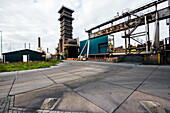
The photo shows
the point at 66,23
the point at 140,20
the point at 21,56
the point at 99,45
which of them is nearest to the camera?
the point at 140,20

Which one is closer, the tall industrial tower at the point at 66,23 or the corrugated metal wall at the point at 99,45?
the corrugated metal wall at the point at 99,45

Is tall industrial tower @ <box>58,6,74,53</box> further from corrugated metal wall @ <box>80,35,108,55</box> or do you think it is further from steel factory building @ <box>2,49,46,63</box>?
steel factory building @ <box>2,49,46,63</box>

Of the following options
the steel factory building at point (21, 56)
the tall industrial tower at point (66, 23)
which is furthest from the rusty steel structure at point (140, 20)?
the tall industrial tower at point (66, 23)

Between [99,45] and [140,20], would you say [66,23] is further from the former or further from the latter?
[140,20]

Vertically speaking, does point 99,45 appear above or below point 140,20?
below

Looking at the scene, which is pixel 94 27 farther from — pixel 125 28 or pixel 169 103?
pixel 169 103

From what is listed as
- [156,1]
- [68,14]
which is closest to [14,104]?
[156,1]

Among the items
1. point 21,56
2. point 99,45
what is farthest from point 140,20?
point 21,56

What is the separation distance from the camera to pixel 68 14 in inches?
1820

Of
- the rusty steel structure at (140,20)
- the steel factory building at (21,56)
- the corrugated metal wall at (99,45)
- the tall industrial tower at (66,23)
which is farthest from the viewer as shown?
the tall industrial tower at (66,23)

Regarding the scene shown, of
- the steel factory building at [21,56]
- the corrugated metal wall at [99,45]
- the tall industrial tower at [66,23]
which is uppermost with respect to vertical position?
the tall industrial tower at [66,23]

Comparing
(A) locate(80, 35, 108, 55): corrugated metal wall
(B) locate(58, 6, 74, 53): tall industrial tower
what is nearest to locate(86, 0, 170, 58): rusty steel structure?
(A) locate(80, 35, 108, 55): corrugated metal wall

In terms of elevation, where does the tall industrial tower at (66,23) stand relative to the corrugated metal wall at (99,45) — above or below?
above

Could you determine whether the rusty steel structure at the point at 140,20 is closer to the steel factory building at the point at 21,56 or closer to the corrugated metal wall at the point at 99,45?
the corrugated metal wall at the point at 99,45
